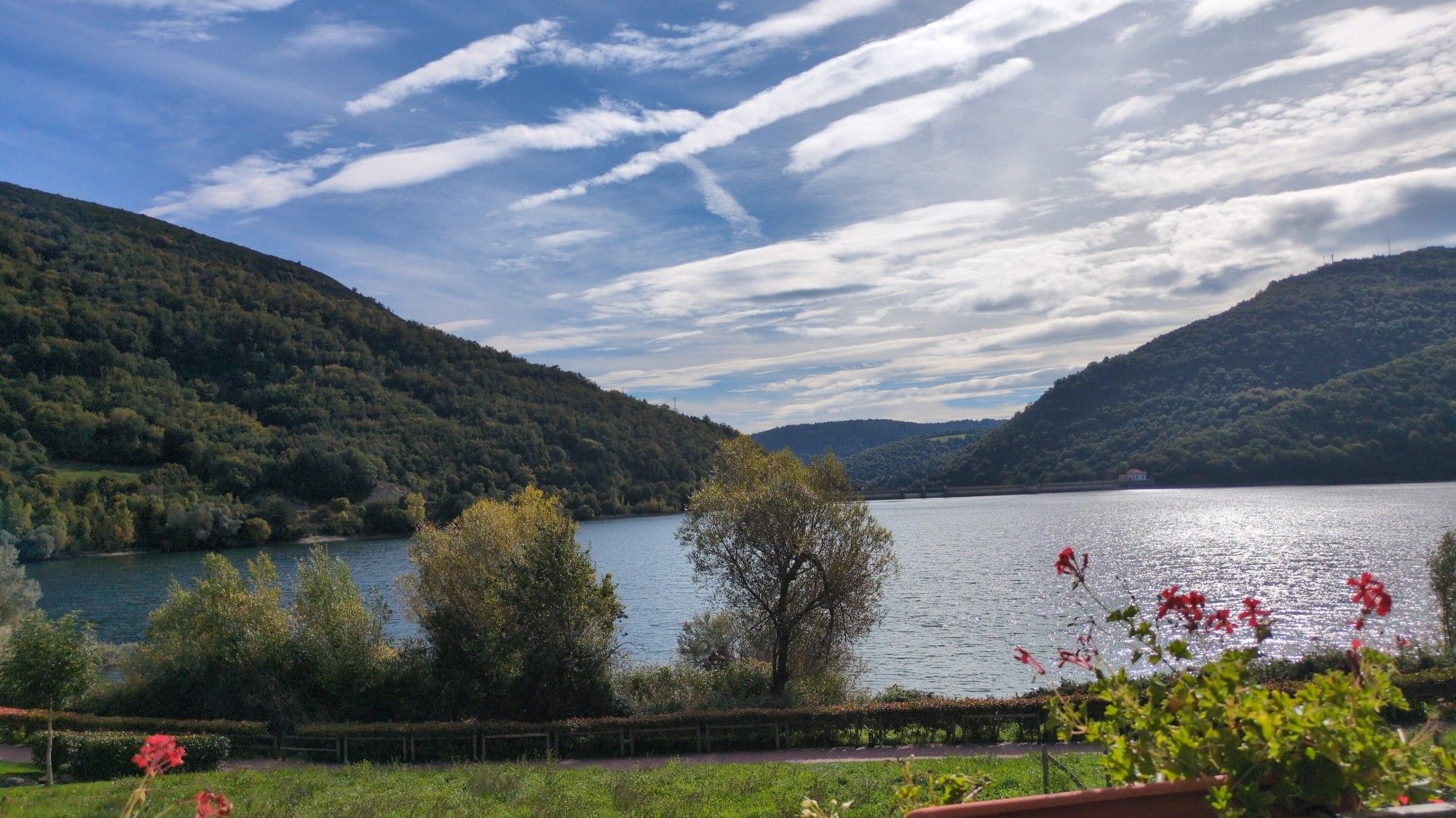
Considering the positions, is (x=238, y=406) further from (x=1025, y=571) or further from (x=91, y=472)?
(x=1025, y=571)

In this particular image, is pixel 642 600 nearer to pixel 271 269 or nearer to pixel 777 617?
pixel 777 617

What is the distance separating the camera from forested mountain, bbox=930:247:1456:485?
327 feet

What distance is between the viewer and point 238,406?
403ft

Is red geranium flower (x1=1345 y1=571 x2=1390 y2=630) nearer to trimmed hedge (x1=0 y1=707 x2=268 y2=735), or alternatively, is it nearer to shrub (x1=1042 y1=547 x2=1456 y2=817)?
shrub (x1=1042 y1=547 x2=1456 y2=817)

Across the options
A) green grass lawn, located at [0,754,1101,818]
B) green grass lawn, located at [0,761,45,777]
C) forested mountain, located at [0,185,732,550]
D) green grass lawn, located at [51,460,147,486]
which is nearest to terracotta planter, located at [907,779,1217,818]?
green grass lawn, located at [0,754,1101,818]

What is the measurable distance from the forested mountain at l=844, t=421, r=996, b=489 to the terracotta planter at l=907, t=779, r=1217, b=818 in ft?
473

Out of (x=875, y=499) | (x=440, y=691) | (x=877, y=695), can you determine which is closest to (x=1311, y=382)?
(x=875, y=499)

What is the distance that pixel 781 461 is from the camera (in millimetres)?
29016

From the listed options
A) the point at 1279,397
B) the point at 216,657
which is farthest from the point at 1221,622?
the point at 1279,397

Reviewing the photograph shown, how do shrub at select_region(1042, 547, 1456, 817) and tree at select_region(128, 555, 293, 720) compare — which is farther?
tree at select_region(128, 555, 293, 720)

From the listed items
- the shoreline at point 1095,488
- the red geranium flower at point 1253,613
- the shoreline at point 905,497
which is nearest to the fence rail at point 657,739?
the red geranium flower at point 1253,613

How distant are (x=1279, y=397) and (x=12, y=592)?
418ft

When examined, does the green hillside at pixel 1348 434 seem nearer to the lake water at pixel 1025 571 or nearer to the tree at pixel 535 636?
the lake water at pixel 1025 571

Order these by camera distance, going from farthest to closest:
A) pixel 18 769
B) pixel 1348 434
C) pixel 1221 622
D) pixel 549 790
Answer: pixel 1348 434 < pixel 18 769 < pixel 549 790 < pixel 1221 622
